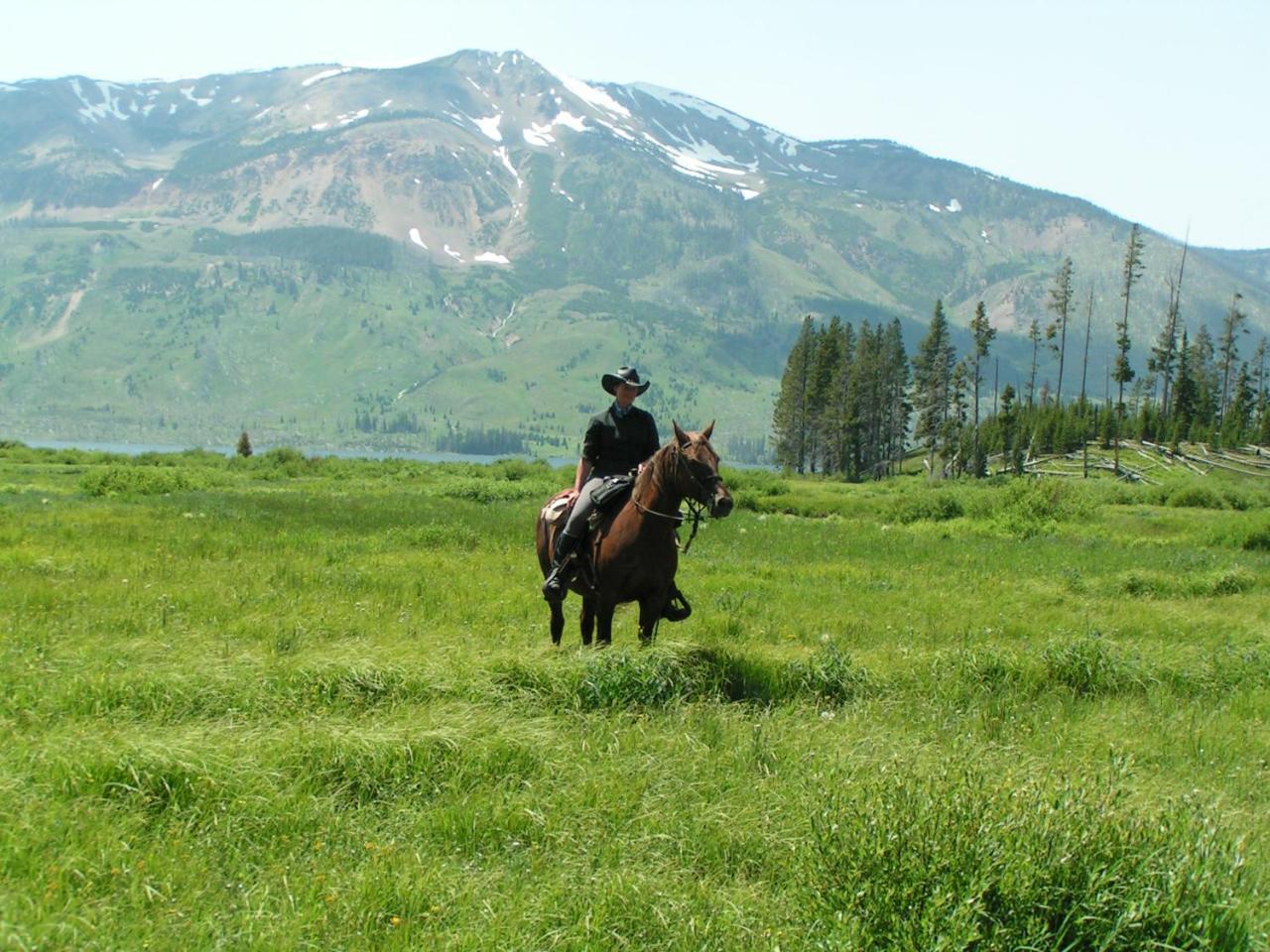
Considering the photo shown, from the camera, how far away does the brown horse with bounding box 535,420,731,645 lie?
10.5 m

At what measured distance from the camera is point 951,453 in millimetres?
90125

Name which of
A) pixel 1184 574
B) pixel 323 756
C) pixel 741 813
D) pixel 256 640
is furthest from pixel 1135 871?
pixel 1184 574

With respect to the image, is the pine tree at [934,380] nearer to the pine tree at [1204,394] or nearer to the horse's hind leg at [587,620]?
the pine tree at [1204,394]

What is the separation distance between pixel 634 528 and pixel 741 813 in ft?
16.3

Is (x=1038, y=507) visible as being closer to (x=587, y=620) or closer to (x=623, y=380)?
(x=587, y=620)

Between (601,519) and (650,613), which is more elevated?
(601,519)

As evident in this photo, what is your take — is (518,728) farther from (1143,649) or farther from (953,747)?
(1143,649)

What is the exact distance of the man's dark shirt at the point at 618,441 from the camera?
39.5 feet

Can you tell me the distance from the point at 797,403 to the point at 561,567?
97577 mm

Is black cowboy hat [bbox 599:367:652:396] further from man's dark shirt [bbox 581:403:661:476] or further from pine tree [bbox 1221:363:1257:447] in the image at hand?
pine tree [bbox 1221:363:1257:447]

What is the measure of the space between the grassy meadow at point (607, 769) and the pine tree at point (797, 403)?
3424 inches

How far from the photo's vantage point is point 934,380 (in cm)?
9181

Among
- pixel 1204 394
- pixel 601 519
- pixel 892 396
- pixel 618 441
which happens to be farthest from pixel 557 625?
pixel 1204 394

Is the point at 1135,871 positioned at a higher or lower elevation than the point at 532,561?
higher
